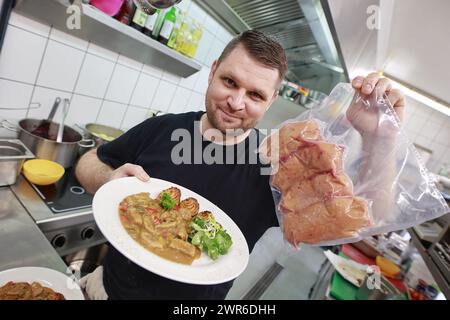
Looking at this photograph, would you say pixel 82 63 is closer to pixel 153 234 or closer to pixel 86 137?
pixel 86 137

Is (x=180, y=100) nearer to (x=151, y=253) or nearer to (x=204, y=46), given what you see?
(x=204, y=46)

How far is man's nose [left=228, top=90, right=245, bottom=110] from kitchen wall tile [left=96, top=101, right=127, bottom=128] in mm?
1120

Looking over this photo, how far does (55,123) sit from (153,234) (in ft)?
3.68

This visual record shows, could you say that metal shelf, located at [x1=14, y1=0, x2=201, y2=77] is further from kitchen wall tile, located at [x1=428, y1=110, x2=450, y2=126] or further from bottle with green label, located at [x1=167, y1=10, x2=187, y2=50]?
kitchen wall tile, located at [x1=428, y1=110, x2=450, y2=126]

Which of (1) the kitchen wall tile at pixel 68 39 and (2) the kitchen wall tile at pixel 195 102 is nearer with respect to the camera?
(1) the kitchen wall tile at pixel 68 39

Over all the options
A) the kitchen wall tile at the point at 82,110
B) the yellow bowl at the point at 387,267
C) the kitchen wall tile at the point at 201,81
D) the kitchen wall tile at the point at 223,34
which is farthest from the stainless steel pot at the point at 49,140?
the yellow bowl at the point at 387,267

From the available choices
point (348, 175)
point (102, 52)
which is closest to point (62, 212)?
point (102, 52)

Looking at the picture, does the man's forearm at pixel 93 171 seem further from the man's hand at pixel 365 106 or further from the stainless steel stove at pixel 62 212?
the man's hand at pixel 365 106

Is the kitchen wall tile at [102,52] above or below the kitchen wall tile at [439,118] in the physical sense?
below

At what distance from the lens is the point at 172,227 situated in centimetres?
67

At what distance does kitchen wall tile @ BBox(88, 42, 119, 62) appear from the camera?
1.43 m

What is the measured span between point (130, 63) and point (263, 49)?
1122 mm

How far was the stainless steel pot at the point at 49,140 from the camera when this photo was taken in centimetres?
121

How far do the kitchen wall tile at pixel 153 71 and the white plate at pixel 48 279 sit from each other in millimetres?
1434
